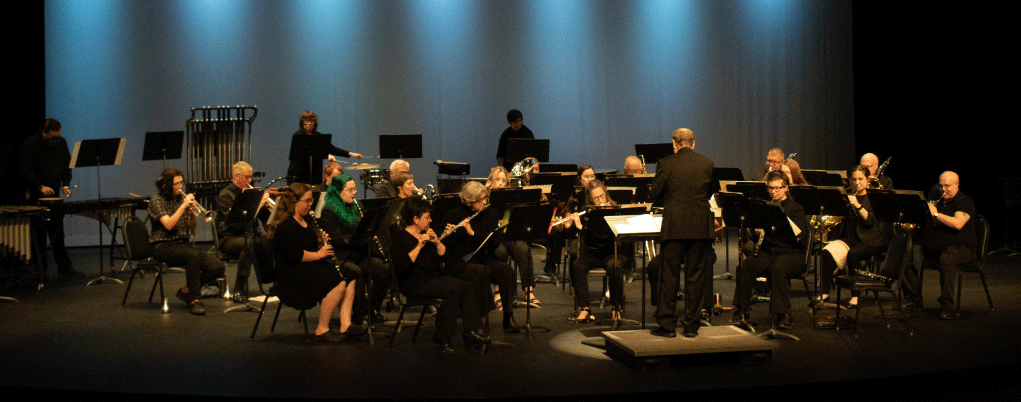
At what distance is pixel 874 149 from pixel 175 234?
8.85m

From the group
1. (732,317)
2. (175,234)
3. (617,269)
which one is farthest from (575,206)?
(175,234)

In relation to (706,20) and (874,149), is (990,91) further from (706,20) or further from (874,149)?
(706,20)

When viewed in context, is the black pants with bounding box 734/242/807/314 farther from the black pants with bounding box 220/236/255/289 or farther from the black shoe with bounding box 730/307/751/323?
the black pants with bounding box 220/236/255/289

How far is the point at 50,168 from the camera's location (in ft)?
27.4

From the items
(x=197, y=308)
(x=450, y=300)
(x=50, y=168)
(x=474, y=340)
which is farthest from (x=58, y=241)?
(x=474, y=340)

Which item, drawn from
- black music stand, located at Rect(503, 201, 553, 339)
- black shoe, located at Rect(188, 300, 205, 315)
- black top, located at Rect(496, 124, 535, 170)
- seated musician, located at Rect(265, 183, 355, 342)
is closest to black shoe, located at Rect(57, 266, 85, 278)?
black shoe, located at Rect(188, 300, 205, 315)

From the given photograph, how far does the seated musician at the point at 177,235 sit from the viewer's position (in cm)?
660

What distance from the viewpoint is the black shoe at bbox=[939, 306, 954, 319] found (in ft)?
20.0

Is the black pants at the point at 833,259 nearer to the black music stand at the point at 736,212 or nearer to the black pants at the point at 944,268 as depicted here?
the black pants at the point at 944,268

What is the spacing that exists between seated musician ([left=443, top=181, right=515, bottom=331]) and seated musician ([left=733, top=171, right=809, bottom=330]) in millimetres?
1585

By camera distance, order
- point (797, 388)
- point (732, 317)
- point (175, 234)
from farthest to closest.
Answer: point (175, 234)
point (732, 317)
point (797, 388)

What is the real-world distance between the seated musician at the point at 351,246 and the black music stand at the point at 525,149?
3.26 meters

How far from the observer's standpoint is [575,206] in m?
6.78

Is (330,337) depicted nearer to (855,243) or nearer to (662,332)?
(662,332)
